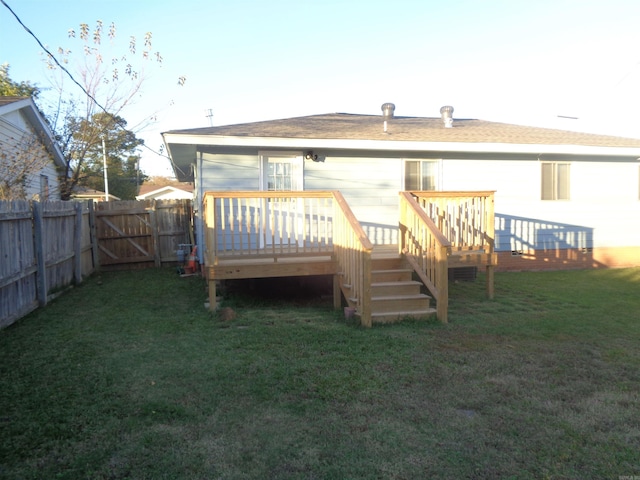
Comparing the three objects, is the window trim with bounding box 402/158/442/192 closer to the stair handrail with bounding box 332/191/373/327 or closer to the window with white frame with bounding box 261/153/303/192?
the window with white frame with bounding box 261/153/303/192

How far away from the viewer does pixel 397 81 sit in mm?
17641

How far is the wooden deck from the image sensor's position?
5.96 m

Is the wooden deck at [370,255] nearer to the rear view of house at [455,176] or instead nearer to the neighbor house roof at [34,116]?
the rear view of house at [455,176]

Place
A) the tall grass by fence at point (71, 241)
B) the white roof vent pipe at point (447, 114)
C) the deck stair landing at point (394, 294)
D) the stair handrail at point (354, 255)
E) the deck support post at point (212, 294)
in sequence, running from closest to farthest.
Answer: the stair handrail at point (354, 255), the deck stair landing at point (394, 294), the tall grass by fence at point (71, 241), the deck support post at point (212, 294), the white roof vent pipe at point (447, 114)

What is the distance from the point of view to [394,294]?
251 inches

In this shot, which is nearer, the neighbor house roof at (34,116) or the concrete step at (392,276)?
the concrete step at (392,276)

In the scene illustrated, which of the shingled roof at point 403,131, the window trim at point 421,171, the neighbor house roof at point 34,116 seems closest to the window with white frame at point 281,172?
the shingled roof at point 403,131

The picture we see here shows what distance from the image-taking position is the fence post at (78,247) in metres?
9.53

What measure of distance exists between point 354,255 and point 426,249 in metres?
1.17

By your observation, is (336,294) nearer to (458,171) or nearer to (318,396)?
(318,396)

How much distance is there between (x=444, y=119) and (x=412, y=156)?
2647 mm

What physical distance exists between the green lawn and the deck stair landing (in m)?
0.24

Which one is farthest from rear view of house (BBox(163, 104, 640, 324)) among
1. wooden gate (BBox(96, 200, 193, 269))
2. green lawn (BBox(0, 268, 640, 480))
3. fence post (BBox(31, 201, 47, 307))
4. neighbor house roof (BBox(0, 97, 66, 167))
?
neighbor house roof (BBox(0, 97, 66, 167))

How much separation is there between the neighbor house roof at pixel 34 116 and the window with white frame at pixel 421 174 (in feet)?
30.3
